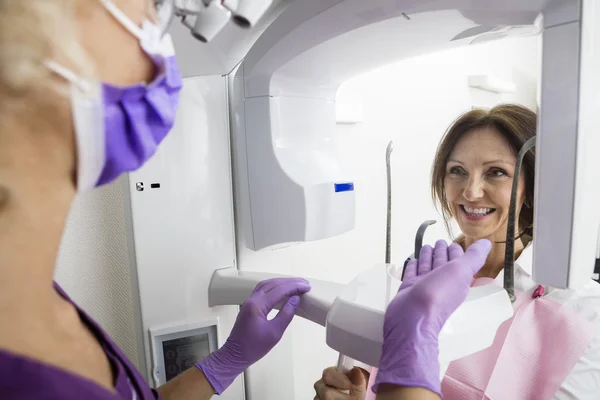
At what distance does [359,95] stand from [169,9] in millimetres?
1195

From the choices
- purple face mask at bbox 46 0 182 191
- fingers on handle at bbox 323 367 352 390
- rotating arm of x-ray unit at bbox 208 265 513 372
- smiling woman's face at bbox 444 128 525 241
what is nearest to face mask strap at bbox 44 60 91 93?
purple face mask at bbox 46 0 182 191

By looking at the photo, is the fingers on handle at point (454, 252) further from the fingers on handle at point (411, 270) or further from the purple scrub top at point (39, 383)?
the purple scrub top at point (39, 383)

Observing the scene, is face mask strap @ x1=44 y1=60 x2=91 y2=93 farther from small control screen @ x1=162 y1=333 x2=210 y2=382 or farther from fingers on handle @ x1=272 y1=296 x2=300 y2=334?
small control screen @ x1=162 y1=333 x2=210 y2=382

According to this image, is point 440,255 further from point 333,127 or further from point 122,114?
point 122,114

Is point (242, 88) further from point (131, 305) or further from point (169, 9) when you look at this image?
point (131, 305)

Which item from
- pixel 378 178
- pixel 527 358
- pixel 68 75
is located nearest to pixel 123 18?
pixel 68 75

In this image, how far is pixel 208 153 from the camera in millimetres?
960

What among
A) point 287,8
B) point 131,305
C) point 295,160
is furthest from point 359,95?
point 131,305

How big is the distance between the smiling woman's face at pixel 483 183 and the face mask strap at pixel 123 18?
101cm

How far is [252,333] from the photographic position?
2.78ft

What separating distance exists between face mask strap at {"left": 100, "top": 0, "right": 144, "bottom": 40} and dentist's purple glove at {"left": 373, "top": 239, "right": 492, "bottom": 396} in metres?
0.52

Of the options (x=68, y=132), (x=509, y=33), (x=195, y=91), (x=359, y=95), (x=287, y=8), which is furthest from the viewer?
(x=359, y=95)

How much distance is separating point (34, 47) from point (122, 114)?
3.3 inches

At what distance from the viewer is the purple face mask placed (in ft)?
1.13
